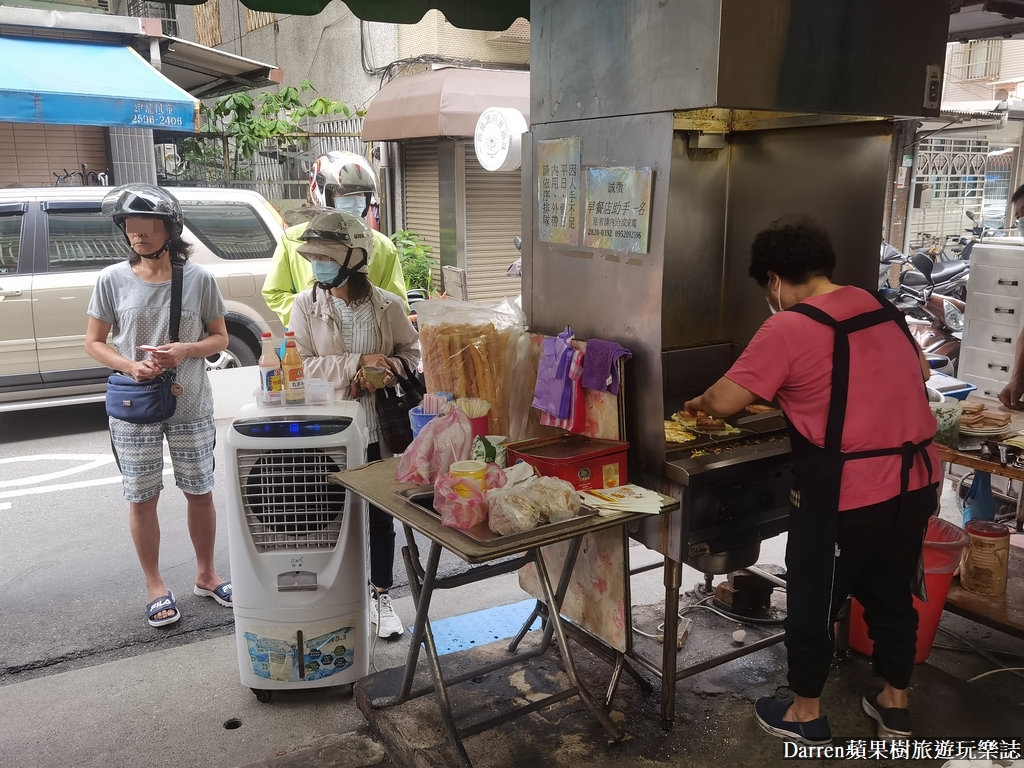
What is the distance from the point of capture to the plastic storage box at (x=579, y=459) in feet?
9.53

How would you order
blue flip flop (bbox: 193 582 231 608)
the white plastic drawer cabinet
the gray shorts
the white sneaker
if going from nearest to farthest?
the gray shorts, the white sneaker, blue flip flop (bbox: 193 582 231 608), the white plastic drawer cabinet

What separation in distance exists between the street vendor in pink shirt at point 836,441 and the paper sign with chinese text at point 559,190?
80 cm

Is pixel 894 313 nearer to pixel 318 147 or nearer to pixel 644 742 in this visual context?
pixel 644 742

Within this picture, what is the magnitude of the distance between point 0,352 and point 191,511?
3.98m

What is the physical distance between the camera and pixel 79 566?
15.7 feet

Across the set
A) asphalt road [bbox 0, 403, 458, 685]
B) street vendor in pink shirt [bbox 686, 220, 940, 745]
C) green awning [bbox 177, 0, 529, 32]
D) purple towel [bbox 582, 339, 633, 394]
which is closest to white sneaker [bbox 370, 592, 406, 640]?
asphalt road [bbox 0, 403, 458, 685]

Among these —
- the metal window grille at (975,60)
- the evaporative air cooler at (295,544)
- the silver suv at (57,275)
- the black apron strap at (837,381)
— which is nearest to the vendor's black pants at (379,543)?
the evaporative air cooler at (295,544)

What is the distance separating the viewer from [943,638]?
391 centimetres

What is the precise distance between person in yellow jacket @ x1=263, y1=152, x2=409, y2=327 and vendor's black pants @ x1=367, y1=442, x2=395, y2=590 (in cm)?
87

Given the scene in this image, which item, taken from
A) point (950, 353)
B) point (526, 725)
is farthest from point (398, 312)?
point (950, 353)

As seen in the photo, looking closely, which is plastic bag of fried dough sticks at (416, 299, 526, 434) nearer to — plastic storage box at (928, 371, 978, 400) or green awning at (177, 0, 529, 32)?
green awning at (177, 0, 529, 32)

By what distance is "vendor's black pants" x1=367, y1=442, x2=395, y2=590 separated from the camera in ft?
12.6

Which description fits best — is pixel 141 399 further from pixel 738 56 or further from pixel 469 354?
pixel 738 56

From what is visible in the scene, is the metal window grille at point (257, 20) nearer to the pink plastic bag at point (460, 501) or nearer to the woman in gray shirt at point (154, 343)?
the woman in gray shirt at point (154, 343)
